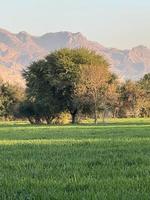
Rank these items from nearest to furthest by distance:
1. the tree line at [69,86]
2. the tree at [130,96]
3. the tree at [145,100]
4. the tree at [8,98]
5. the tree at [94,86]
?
1. the tree at [94,86]
2. the tree line at [69,86]
3. the tree at [8,98]
4. the tree at [130,96]
5. the tree at [145,100]

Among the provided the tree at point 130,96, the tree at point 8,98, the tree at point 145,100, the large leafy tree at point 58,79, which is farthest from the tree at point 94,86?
the tree at point 145,100

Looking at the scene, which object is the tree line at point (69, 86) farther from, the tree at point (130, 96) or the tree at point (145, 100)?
the tree at point (145, 100)

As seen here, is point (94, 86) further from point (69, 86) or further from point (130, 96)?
point (130, 96)

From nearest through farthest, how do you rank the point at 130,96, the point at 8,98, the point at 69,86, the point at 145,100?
1. the point at 69,86
2. the point at 8,98
3. the point at 130,96
4. the point at 145,100

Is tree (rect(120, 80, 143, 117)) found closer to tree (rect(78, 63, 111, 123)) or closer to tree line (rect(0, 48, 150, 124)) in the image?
tree line (rect(0, 48, 150, 124))

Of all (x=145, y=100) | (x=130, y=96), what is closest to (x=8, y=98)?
(x=130, y=96)

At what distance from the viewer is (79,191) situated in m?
9.81

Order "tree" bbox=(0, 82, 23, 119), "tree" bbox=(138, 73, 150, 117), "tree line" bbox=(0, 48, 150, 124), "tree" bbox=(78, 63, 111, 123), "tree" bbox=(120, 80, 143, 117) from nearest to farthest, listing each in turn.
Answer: "tree" bbox=(78, 63, 111, 123) < "tree line" bbox=(0, 48, 150, 124) < "tree" bbox=(0, 82, 23, 119) < "tree" bbox=(120, 80, 143, 117) < "tree" bbox=(138, 73, 150, 117)

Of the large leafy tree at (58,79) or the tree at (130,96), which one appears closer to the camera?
the large leafy tree at (58,79)

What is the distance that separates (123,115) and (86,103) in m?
54.2

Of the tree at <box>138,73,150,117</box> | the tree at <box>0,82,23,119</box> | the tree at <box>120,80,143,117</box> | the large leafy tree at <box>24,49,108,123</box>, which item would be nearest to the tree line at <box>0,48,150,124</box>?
the large leafy tree at <box>24,49,108,123</box>

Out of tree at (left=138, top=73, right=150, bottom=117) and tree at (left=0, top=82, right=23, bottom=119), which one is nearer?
tree at (left=0, top=82, right=23, bottom=119)

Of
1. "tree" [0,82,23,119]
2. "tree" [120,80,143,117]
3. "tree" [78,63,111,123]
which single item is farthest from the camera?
"tree" [120,80,143,117]

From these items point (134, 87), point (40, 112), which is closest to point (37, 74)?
point (40, 112)
